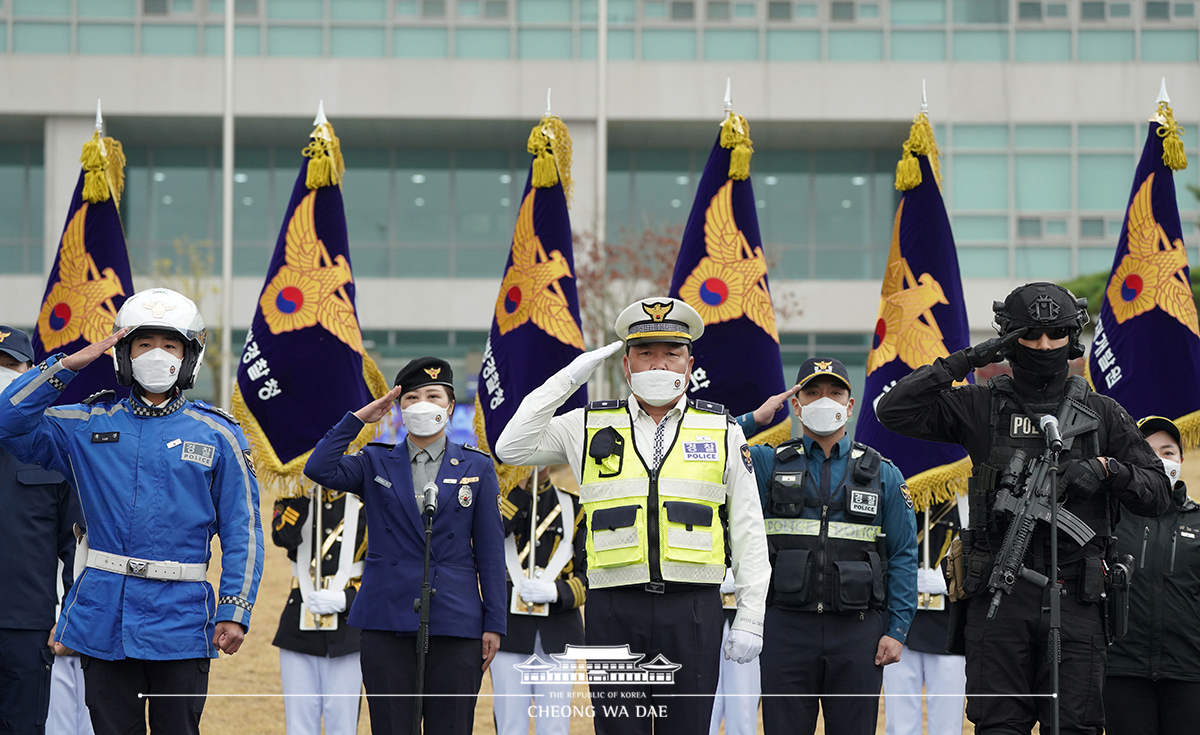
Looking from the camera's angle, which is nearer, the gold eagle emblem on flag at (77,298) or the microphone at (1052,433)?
the microphone at (1052,433)

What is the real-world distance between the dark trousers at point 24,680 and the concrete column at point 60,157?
22.7 metres

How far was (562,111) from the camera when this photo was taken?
2544 centimetres

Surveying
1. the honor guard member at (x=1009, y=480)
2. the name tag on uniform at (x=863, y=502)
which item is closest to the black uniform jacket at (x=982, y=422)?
the honor guard member at (x=1009, y=480)

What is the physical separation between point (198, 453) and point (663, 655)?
196 centimetres

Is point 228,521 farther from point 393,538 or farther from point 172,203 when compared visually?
point 172,203

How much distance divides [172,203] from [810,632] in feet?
80.6

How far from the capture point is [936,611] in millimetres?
7234

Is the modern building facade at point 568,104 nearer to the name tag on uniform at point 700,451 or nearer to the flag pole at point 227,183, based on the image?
the flag pole at point 227,183

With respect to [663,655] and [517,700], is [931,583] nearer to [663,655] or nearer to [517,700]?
[517,700]

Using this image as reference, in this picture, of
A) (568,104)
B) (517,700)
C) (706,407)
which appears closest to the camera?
(706,407)

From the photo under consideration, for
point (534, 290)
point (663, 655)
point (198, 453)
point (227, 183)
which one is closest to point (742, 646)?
point (663, 655)

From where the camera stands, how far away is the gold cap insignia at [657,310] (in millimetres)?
4996

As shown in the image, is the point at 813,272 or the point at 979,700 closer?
the point at 979,700

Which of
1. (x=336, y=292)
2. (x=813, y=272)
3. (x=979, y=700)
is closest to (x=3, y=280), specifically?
(x=813, y=272)
